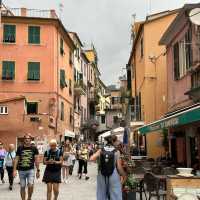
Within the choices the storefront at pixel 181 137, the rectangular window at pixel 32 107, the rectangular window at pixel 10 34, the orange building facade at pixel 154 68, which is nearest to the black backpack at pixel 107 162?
the storefront at pixel 181 137

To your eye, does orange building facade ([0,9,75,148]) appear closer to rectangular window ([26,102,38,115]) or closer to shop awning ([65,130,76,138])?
rectangular window ([26,102,38,115])

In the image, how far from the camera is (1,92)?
130 ft

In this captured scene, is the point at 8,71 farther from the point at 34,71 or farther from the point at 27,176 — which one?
the point at 27,176

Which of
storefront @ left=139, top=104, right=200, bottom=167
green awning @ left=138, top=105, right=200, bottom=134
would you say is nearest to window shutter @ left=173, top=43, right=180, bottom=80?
storefront @ left=139, top=104, right=200, bottom=167

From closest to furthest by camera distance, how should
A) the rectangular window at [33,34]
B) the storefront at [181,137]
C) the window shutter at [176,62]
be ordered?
the storefront at [181,137], the window shutter at [176,62], the rectangular window at [33,34]

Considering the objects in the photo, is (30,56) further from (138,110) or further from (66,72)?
(138,110)

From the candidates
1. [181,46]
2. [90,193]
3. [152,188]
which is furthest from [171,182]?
[181,46]

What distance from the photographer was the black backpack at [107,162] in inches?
387

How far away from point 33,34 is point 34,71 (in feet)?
10.2

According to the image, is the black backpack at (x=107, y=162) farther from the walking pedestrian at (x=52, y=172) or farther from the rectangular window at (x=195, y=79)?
the rectangular window at (x=195, y=79)

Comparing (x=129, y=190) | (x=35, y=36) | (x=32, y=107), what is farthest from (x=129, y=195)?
(x=35, y=36)

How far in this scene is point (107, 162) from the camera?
9.84 m

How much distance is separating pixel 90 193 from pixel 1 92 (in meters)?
25.5

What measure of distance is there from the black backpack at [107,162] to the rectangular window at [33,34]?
31.5 metres
